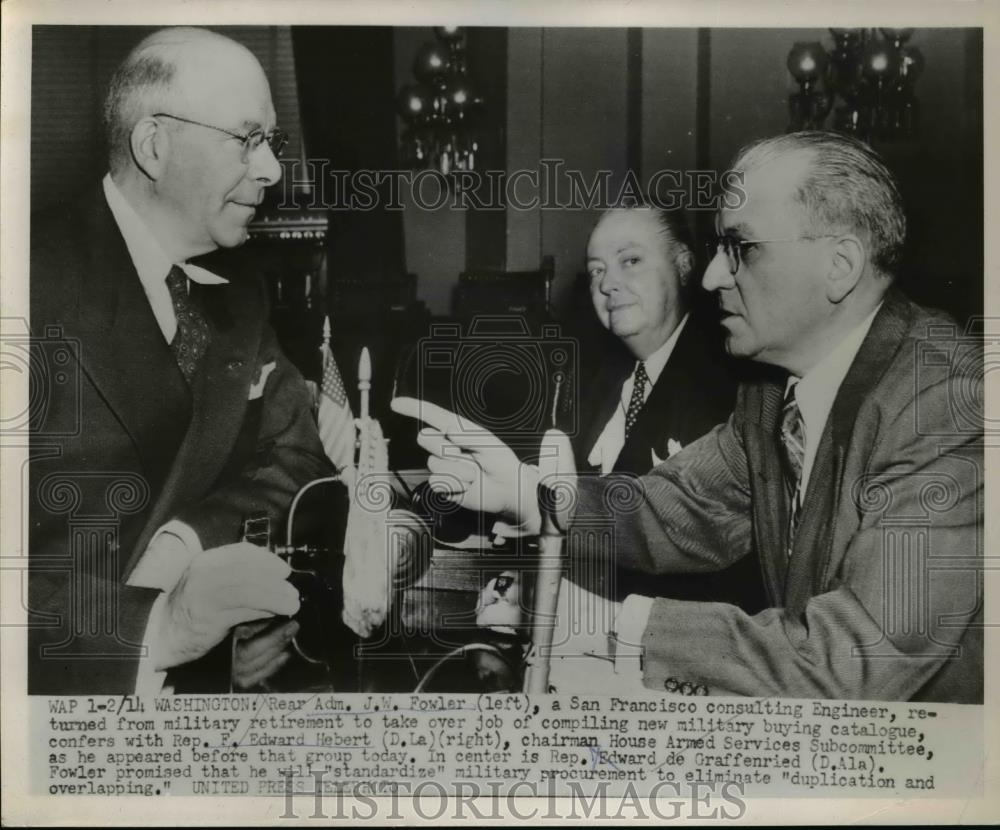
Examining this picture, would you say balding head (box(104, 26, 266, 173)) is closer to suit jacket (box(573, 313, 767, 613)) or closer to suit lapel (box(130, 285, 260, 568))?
suit lapel (box(130, 285, 260, 568))

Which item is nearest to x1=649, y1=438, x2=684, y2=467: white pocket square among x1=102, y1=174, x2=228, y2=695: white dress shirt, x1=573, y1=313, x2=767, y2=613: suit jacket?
x1=573, y1=313, x2=767, y2=613: suit jacket

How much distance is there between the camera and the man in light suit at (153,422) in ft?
10.3

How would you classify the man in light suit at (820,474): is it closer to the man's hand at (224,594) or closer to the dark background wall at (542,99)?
the dark background wall at (542,99)

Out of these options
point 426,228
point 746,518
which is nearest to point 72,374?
point 426,228

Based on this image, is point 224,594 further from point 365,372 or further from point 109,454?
point 365,372

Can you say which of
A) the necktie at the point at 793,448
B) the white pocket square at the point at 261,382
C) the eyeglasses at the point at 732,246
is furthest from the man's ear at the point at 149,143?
the necktie at the point at 793,448

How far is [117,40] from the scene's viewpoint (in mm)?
3162

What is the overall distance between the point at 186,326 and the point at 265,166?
528mm

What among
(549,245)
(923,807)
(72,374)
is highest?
(549,245)

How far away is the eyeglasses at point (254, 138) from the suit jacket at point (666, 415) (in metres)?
1.15

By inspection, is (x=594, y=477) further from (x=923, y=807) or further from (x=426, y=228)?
(x=923, y=807)

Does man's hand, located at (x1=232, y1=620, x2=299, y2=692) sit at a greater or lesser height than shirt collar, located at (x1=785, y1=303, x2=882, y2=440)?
lesser

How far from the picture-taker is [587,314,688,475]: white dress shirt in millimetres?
3172

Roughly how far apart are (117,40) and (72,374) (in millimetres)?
993
